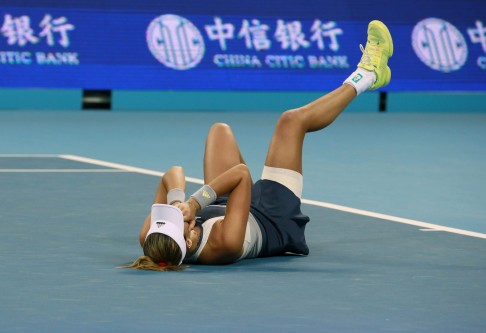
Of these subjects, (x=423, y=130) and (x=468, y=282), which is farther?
(x=423, y=130)

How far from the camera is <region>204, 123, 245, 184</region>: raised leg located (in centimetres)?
824

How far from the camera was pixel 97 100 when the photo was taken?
20.1m

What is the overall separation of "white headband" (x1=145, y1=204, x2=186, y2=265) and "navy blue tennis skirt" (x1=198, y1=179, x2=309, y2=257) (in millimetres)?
630

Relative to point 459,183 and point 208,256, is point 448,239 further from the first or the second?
point 459,183

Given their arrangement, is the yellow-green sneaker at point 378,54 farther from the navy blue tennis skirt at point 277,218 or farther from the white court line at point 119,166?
the white court line at point 119,166

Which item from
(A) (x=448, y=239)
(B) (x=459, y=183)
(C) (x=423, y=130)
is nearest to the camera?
(A) (x=448, y=239)

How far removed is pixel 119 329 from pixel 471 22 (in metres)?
15.8

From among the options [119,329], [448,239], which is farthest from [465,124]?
[119,329]

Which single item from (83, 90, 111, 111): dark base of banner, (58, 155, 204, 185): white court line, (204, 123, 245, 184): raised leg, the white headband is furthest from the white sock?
(83, 90, 111, 111): dark base of banner

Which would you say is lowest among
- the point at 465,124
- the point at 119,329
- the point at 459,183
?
the point at 119,329

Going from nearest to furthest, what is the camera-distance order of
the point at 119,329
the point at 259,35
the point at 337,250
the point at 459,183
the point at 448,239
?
the point at 119,329 → the point at 337,250 → the point at 448,239 → the point at 459,183 → the point at 259,35

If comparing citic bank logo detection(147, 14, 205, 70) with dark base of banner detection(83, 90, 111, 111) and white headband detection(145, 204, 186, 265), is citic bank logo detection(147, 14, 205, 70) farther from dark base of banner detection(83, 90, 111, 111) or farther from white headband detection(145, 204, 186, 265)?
white headband detection(145, 204, 186, 265)

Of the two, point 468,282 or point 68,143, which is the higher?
point 68,143

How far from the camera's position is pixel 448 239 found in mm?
8695
